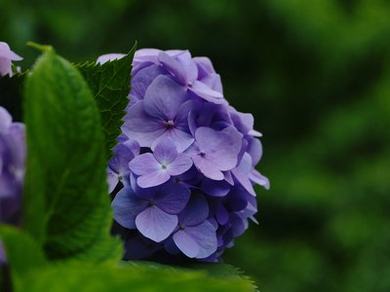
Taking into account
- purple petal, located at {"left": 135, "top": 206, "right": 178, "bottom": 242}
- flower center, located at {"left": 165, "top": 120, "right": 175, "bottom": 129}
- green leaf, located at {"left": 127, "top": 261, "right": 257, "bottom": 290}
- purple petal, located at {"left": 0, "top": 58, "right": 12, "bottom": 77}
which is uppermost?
purple petal, located at {"left": 0, "top": 58, "right": 12, "bottom": 77}

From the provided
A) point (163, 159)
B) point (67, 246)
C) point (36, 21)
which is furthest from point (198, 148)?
point (36, 21)

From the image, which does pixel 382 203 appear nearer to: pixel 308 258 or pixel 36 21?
pixel 308 258

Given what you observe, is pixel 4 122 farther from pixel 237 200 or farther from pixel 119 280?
pixel 237 200

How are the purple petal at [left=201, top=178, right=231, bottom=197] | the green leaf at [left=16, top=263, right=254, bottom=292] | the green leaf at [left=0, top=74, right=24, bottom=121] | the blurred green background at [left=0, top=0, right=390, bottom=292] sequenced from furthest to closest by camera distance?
the blurred green background at [left=0, top=0, right=390, bottom=292] < the purple petal at [left=201, top=178, right=231, bottom=197] < the green leaf at [left=0, top=74, right=24, bottom=121] < the green leaf at [left=16, top=263, right=254, bottom=292]

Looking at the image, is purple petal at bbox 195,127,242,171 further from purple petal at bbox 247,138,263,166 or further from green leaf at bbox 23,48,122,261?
green leaf at bbox 23,48,122,261

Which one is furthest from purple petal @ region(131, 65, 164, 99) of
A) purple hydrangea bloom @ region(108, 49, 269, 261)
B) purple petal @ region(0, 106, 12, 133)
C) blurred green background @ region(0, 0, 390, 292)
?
blurred green background @ region(0, 0, 390, 292)

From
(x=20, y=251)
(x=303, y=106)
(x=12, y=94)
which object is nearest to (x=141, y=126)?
(x=12, y=94)
